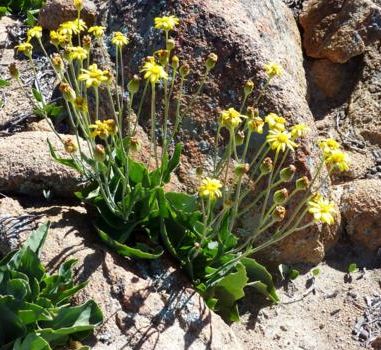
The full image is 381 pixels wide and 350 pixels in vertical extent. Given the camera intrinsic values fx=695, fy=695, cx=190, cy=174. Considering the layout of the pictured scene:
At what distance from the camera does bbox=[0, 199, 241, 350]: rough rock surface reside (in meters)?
3.49

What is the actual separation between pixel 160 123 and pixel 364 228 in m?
1.53

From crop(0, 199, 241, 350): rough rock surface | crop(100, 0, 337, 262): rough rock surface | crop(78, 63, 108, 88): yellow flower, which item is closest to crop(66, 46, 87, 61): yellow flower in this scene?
crop(78, 63, 108, 88): yellow flower

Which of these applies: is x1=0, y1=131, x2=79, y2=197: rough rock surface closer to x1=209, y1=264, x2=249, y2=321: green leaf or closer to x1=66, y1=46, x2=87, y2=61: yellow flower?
x1=66, y1=46, x2=87, y2=61: yellow flower

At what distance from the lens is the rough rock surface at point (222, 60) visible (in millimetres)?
4398

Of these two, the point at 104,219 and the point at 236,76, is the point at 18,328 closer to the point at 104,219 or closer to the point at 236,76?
the point at 104,219

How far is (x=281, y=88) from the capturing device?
175 inches

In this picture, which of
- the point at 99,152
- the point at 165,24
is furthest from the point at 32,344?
the point at 165,24

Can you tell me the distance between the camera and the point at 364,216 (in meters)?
4.64

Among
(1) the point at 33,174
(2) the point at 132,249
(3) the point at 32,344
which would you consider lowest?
(3) the point at 32,344

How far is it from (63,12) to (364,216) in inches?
110

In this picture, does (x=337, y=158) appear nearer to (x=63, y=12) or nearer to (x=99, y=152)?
(x=99, y=152)

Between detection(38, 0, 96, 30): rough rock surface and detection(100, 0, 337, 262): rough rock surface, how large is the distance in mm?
562

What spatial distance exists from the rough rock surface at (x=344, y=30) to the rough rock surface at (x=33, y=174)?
253 cm

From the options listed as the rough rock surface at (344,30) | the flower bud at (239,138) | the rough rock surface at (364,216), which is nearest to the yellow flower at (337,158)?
the flower bud at (239,138)
